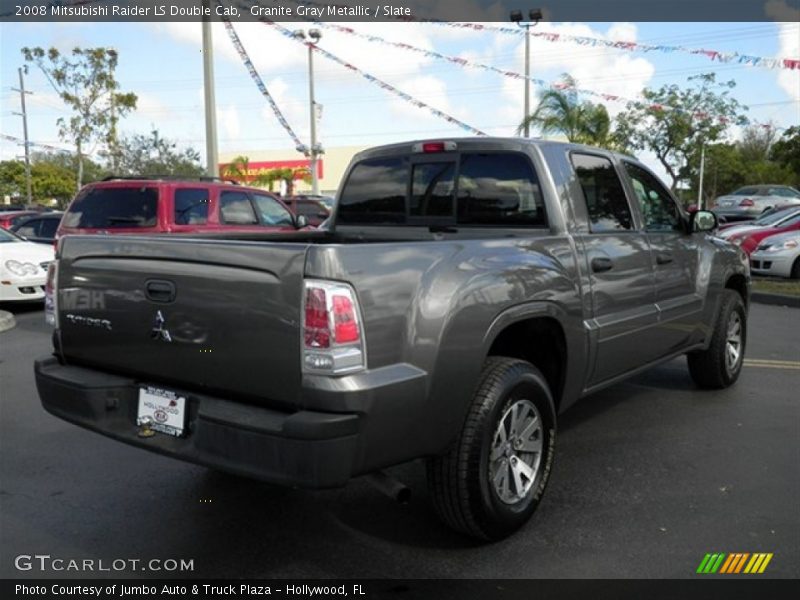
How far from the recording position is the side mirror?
17.2ft

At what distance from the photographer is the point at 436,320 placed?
2.93m

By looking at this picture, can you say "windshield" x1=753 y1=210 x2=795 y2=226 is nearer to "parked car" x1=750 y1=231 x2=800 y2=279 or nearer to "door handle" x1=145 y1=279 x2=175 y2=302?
"parked car" x1=750 y1=231 x2=800 y2=279

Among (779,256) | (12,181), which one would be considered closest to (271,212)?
(779,256)

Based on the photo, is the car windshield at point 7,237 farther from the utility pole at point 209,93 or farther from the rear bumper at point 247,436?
the rear bumper at point 247,436

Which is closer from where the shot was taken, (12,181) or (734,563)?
(734,563)

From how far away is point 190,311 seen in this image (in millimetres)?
2959

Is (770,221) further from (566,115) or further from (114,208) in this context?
(114,208)

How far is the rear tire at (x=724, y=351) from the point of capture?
5.62 m

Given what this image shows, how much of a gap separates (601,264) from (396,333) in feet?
5.71

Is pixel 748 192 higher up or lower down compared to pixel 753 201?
higher up

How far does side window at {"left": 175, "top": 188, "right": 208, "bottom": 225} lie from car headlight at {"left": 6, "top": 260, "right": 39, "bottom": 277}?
2.90m

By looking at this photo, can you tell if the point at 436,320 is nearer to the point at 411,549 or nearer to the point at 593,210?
the point at 411,549

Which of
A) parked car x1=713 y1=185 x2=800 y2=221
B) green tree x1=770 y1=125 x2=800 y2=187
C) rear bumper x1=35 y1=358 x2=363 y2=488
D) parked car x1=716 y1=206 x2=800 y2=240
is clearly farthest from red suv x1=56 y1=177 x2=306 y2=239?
green tree x1=770 y1=125 x2=800 y2=187

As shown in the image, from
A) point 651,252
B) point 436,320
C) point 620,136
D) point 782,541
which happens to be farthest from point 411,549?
point 620,136
